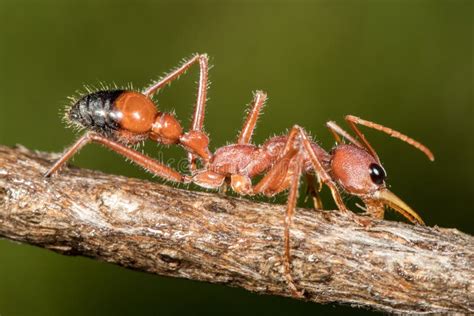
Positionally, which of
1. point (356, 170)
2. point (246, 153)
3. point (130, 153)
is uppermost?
point (246, 153)

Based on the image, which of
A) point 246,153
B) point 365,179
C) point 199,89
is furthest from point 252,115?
point 365,179

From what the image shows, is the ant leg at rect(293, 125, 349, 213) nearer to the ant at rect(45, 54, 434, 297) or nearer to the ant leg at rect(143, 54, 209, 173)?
the ant at rect(45, 54, 434, 297)

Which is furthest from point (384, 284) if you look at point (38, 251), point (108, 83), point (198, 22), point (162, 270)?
point (198, 22)

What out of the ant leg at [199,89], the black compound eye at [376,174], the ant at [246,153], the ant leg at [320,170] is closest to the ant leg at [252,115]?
the ant at [246,153]

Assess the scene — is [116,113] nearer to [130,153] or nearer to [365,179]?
[130,153]

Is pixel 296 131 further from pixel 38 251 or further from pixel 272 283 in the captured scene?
pixel 38 251
